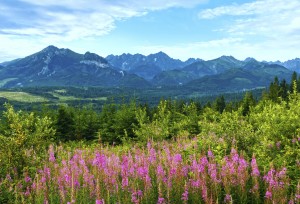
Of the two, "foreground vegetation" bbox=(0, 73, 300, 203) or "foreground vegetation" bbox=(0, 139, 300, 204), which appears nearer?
"foreground vegetation" bbox=(0, 139, 300, 204)

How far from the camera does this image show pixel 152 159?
825cm

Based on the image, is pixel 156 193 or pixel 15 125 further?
pixel 15 125

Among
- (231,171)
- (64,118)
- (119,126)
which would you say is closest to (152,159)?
(231,171)

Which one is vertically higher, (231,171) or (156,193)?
(231,171)

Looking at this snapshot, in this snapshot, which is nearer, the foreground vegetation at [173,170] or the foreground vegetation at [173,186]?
the foreground vegetation at [173,186]

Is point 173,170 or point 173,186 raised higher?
point 173,170

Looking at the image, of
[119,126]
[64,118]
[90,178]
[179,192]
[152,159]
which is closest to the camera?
[179,192]

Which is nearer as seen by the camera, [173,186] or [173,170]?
[173,186]

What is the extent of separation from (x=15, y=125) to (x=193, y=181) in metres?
6.26

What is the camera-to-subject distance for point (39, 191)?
6844 mm

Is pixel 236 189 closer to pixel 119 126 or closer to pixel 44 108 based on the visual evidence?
pixel 119 126

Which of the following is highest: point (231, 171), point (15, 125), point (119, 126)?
point (15, 125)

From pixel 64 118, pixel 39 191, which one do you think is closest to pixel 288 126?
pixel 39 191

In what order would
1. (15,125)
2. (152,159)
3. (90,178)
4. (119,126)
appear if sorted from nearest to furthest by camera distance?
(90,178), (152,159), (15,125), (119,126)
